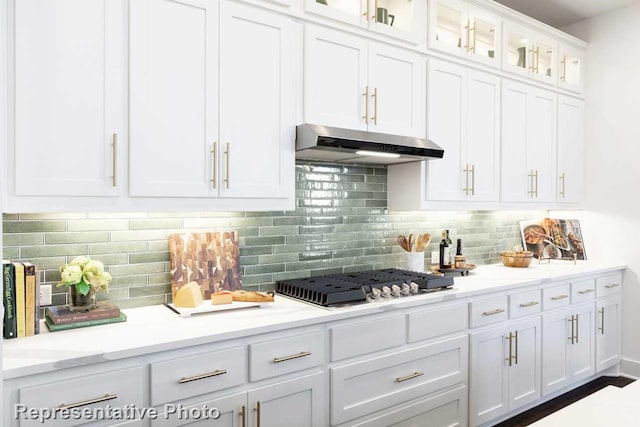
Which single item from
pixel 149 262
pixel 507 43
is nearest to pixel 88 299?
pixel 149 262

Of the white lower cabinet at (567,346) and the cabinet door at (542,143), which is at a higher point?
the cabinet door at (542,143)

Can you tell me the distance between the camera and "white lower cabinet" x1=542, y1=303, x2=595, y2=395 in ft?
10.8

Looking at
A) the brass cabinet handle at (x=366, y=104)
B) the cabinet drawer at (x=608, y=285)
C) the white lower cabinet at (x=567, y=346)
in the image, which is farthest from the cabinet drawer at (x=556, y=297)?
the brass cabinet handle at (x=366, y=104)

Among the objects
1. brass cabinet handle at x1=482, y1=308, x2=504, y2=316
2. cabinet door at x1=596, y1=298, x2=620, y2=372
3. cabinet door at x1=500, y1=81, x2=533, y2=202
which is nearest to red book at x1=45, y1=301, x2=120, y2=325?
brass cabinet handle at x1=482, y1=308, x2=504, y2=316

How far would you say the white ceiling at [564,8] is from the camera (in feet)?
12.6

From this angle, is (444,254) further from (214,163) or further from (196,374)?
(196,374)

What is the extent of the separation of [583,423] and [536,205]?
291cm

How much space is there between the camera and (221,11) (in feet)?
7.04

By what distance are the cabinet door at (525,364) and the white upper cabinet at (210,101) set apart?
6.32 ft

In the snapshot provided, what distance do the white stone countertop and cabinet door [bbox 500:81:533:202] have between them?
1125 millimetres

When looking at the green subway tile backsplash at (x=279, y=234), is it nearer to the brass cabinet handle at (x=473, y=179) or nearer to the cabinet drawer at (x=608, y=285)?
the brass cabinet handle at (x=473, y=179)

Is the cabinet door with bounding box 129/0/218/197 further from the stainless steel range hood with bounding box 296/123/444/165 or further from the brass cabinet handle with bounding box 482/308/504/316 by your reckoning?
the brass cabinet handle with bounding box 482/308/504/316

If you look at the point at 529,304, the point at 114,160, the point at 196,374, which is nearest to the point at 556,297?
the point at 529,304

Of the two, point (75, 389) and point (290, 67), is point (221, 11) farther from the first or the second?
point (75, 389)
